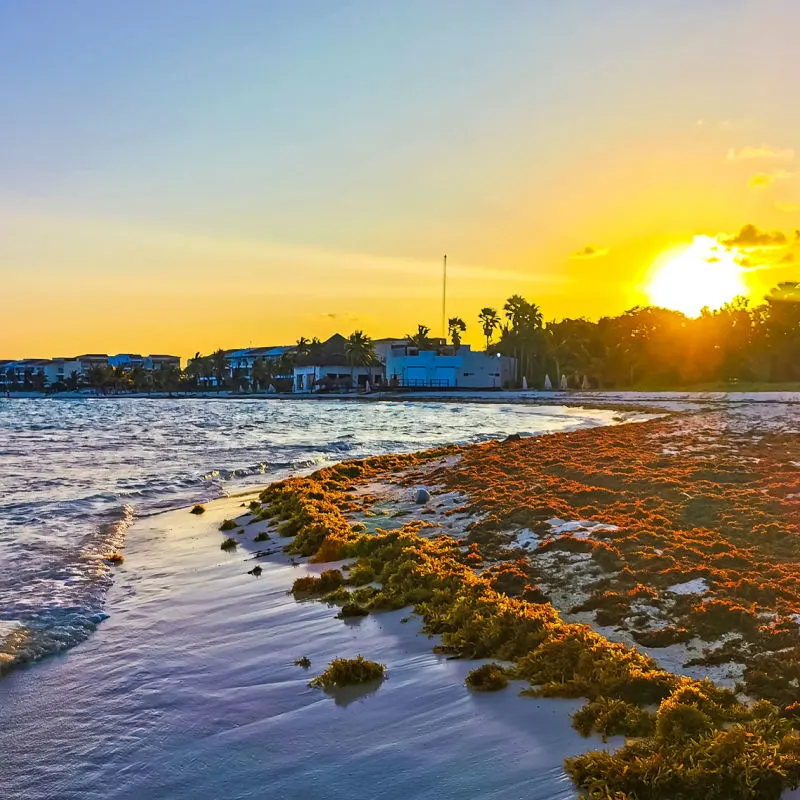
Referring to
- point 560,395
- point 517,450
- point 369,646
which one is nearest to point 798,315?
point 560,395

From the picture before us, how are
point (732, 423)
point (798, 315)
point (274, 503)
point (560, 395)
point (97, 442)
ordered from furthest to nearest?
1. point (560, 395)
2. point (798, 315)
3. point (97, 442)
4. point (732, 423)
5. point (274, 503)

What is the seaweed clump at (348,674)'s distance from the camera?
748 centimetres

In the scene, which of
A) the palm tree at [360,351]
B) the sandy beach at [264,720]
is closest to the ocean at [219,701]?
the sandy beach at [264,720]

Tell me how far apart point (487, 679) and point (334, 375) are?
Result: 6192 inches

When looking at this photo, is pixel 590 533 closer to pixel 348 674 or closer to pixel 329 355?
pixel 348 674

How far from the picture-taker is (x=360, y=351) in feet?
511

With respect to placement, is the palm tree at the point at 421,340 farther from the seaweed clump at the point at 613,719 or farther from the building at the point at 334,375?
the seaweed clump at the point at 613,719

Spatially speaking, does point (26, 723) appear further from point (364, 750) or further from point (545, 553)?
point (545, 553)

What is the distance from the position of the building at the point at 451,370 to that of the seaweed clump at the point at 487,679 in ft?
415

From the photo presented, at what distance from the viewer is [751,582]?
8.98m

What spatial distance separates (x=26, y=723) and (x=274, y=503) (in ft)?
41.8

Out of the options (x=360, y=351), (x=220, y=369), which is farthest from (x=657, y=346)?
(x=220, y=369)

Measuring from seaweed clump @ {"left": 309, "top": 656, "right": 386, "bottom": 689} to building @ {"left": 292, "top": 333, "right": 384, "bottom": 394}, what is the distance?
149 m

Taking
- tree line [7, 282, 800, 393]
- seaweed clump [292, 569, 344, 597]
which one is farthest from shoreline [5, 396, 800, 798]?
tree line [7, 282, 800, 393]
